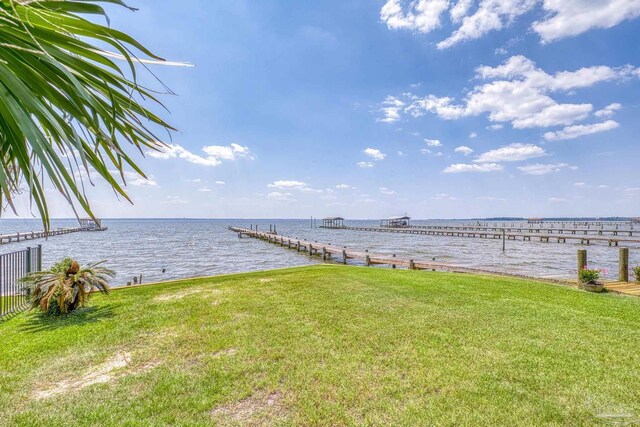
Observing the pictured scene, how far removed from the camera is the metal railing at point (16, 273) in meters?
6.62

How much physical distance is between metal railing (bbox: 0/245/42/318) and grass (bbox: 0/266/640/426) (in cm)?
63

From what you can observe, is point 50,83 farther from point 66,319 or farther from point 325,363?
point 66,319

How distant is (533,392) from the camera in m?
3.53

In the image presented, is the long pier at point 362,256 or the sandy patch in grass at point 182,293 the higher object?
the sandy patch in grass at point 182,293

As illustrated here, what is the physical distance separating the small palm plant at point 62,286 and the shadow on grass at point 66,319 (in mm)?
138

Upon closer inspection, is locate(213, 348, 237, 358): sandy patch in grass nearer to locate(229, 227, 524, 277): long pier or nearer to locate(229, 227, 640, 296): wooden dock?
locate(229, 227, 640, 296): wooden dock

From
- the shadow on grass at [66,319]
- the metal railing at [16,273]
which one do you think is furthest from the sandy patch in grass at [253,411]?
the metal railing at [16,273]

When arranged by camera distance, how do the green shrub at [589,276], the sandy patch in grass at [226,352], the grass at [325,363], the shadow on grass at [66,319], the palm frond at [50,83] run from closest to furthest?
the palm frond at [50,83] → the grass at [325,363] → the sandy patch in grass at [226,352] → the shadow on grass at [66,319] → the green shrub at [589,276]

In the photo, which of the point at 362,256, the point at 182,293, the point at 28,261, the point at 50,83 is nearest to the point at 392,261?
the point at 362,256

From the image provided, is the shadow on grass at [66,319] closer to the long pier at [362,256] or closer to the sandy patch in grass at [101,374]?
the sandy patch in grass at [101,374]

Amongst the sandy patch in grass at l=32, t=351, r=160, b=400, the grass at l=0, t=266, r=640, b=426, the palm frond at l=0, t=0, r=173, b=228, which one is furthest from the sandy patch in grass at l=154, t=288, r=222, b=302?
the palm frond at l=0, t=0, r=173, b=228

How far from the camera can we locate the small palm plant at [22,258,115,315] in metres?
6.18

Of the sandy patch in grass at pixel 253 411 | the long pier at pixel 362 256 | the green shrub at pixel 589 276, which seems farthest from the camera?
the long pier at pixel 362 256

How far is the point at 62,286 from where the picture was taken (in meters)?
6.27
